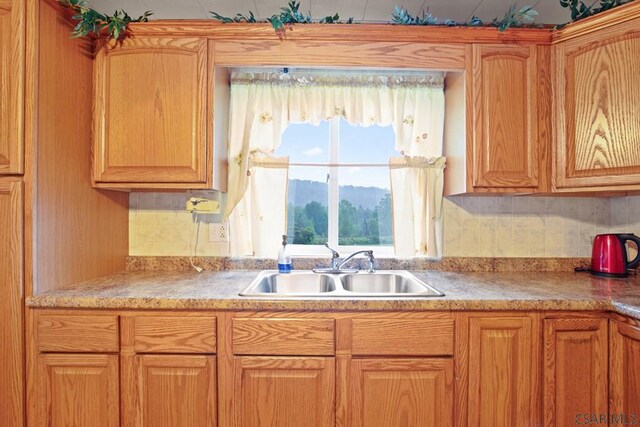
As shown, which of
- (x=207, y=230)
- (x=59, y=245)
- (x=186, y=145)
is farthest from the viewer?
(x=207, y=230)

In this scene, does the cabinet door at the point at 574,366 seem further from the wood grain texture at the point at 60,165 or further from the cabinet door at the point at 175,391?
the wood grain texture at the point at 60,165

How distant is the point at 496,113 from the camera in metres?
1.72

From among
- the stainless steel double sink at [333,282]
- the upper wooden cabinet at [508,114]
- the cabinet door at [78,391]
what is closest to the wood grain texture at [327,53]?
the upper wooden cabinet at [508,114]

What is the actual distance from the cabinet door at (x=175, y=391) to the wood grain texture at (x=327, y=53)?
4.51 ft

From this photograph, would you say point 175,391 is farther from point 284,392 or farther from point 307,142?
point 307,142

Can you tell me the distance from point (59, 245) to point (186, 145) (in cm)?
71

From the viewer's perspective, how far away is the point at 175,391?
1395 mm

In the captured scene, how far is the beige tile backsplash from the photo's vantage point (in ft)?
6.73

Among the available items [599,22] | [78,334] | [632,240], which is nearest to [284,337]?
[78,334]

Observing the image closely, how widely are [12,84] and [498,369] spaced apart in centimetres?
226

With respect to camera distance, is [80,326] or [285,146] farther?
[285,146]

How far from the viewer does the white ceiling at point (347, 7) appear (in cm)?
187

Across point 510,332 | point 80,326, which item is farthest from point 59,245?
point 510,332

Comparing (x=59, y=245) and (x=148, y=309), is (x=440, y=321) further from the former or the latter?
(x=59, y=245)
